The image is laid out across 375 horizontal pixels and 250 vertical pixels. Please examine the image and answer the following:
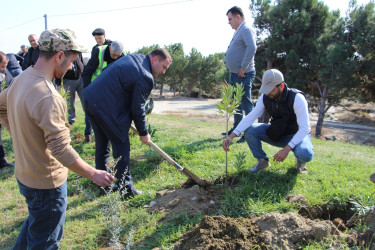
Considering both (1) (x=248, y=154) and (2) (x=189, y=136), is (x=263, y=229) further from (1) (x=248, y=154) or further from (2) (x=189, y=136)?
(2) (x=189, y=136)

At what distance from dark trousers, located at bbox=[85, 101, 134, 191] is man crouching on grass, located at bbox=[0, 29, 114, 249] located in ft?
4.12

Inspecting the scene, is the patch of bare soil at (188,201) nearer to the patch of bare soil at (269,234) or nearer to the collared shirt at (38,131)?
the patch of bare soil at (269,234)

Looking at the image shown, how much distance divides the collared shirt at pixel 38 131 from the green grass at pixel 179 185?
367 mm

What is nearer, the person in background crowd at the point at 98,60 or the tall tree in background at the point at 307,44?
the person in background crowd at the point at 98,60

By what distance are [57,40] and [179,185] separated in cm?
276

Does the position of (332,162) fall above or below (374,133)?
above

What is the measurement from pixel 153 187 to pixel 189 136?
2.46 meters

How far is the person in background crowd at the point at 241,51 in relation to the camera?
16.8 feet

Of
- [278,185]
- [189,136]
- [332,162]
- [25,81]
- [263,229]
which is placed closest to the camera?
[25,81]

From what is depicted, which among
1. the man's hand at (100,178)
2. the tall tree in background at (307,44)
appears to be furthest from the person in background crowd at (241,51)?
the tall tree in background at (307,44)

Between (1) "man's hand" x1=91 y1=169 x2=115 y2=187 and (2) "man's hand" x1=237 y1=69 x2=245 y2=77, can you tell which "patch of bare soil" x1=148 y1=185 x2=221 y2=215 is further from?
(2) "man's hand" x1=237 y1=69 x2=245 y2=77

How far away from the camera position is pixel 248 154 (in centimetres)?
484

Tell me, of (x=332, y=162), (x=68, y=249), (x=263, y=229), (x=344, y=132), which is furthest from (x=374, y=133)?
(x=68, y=249)

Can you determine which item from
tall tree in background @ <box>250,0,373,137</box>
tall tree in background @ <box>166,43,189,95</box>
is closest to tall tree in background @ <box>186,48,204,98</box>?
tall tree in background @ <box>166,43,189,95</box>
